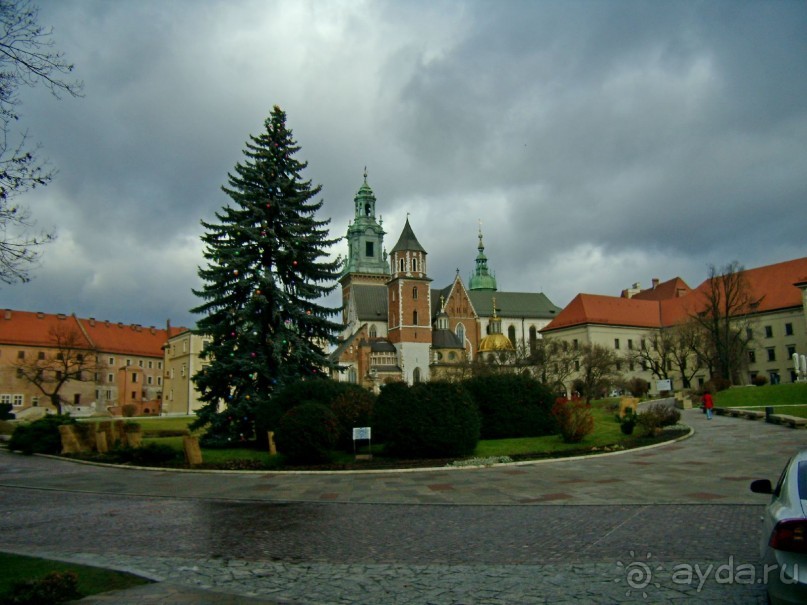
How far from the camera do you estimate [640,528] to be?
9398 millimetres

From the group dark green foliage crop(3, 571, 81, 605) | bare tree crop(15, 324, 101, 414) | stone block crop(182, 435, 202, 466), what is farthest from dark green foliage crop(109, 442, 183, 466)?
bare tree crop(15, 324, 101, 414)

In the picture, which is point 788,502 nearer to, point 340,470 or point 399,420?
point 340,470

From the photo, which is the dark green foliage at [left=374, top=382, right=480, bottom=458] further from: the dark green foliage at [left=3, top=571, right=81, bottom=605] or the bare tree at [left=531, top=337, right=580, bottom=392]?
the bare tree at [left=531, top=337, right=580, bottom=392]

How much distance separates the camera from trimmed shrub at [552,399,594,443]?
23.2 m

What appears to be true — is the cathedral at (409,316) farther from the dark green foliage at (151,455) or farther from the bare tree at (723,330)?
the dark green foliage at (151,455)

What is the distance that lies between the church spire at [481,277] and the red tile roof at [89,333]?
2222 inches

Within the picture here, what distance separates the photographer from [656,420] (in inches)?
1050

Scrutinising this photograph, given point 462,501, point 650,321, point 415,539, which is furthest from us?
point 650,321

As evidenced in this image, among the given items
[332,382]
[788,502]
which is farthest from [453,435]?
[788,502]

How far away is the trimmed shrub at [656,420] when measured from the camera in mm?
26000

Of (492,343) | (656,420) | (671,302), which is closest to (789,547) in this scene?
(656,420)

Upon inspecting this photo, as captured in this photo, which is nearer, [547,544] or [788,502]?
[788,502]

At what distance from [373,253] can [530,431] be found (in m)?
84.1

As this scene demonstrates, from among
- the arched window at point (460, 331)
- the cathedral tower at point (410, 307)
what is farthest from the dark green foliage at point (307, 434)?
the arched window at point (460, 331)
